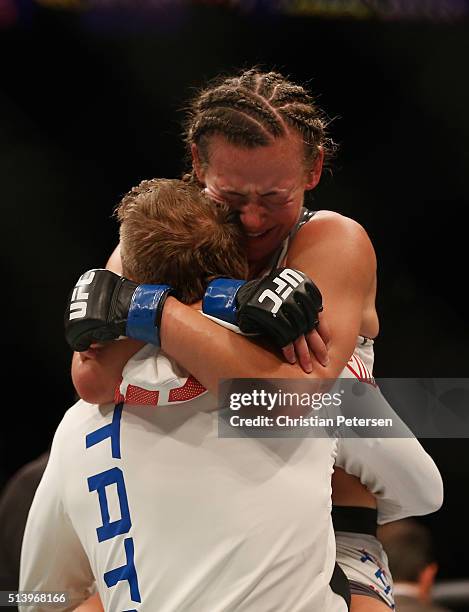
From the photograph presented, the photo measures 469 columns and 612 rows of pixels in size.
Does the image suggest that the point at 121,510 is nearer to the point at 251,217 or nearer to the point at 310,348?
the point at 310,348

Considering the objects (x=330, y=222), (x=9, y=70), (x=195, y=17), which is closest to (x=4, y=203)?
(x=9, y=70)

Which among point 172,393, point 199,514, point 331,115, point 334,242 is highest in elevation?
point 331,115

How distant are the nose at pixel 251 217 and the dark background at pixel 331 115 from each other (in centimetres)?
89

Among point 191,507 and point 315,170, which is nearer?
point 191,507

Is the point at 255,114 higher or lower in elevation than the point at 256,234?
higher

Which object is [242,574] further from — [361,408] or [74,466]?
[361,408]

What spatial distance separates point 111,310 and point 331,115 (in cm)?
120

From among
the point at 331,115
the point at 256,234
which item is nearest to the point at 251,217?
the point at 256,234

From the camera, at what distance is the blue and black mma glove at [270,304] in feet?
3.49

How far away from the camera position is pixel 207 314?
1.12 metres

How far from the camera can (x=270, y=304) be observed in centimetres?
106

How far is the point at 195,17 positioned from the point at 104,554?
1.50 metres

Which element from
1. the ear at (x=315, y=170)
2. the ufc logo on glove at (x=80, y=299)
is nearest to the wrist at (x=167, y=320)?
the ufc logo on glove at (x=80, y=299)

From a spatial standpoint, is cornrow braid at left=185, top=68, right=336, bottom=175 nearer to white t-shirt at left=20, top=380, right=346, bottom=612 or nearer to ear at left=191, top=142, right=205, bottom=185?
ear at left=191, top=142, right=205, bottom=185
